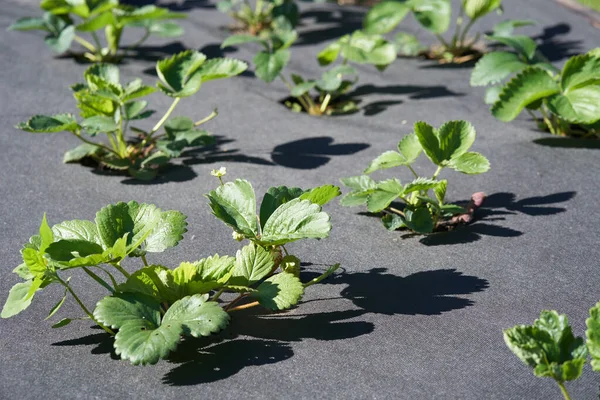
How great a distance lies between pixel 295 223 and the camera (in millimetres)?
1506

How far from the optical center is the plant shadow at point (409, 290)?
64.1 inches

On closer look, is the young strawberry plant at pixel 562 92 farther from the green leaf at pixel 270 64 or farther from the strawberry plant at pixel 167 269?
the strawberry plant at pixel 167 269

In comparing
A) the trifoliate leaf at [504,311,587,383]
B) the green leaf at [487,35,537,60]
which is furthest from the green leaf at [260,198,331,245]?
the green leaf at [487,35,537,60]

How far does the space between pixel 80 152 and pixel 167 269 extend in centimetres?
96

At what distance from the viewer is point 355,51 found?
2.93 m

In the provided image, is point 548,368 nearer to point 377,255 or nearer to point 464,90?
point 377,255

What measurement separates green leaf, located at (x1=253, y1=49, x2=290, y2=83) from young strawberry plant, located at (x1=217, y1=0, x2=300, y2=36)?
0.84m

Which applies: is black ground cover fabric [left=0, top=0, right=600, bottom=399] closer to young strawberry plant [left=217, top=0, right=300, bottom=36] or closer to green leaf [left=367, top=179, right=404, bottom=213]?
green leaf [left=367, top=179, right=404, bottom=213]

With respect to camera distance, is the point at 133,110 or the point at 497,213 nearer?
the point at 497,213

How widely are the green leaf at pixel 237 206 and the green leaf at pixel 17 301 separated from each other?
395mm

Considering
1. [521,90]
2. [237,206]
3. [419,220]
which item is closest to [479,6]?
[521,90]

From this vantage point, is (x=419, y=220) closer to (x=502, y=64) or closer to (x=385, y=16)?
(x=502, y=64)

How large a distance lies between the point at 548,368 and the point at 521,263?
0.69 m

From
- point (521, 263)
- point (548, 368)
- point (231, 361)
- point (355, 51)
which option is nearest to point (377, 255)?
point (521, 263)
